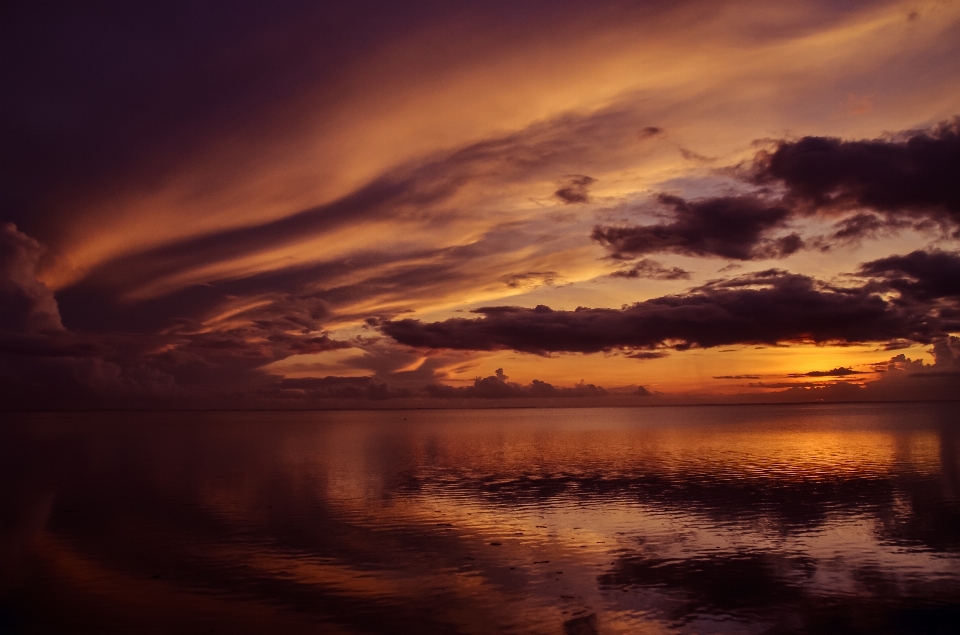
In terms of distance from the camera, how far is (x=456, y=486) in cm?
5925

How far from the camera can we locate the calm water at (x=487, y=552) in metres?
24.3

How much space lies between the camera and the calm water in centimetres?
2434

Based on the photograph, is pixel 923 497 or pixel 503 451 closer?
pixel 923 497

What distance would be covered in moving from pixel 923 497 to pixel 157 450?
100m

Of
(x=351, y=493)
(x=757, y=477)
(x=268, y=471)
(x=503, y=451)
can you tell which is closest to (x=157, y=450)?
(x=268, y=471)

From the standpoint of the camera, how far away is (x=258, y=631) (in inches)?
907

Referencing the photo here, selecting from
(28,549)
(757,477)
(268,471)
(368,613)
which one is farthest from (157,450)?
(368,613)

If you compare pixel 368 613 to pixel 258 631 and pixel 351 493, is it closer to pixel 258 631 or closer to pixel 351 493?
pixel 258 631

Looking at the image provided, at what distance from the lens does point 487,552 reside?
33.8m

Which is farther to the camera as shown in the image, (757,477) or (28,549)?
(757,477)

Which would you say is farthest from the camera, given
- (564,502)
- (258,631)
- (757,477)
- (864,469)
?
(864,469)

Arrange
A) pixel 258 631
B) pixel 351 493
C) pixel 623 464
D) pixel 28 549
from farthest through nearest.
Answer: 1. pixel 623 464
2. pixel 351 493
3. pixel 28 549
4. pixel 258 631

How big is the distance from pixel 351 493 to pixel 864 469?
5053cm

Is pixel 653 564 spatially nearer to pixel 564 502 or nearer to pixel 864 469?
pixel 564 502
